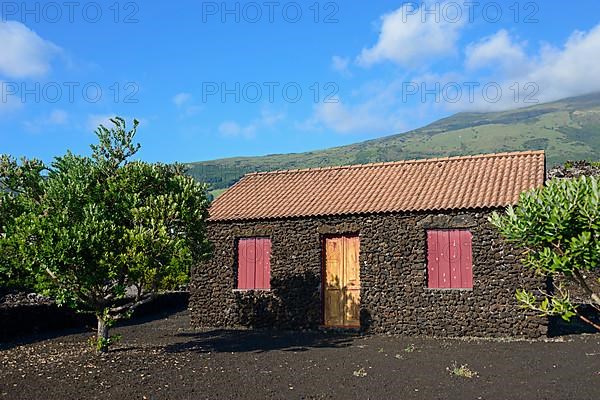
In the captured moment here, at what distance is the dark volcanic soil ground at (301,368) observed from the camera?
28.9 ft

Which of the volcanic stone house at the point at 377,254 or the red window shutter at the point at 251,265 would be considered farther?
the red window shutter at the point at 251,265

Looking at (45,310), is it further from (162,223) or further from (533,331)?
(533,331)

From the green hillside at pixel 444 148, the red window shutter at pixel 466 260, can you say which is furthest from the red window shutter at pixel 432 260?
the green hillside at pixel 444 148

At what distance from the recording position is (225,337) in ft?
50.1

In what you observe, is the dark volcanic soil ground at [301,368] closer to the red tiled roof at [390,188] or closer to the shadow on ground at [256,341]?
the shadow on ground at [256,341]

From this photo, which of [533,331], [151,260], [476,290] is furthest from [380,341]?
[151,260]

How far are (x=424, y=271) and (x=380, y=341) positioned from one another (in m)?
2.19

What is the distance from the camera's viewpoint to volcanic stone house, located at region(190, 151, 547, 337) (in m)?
14.4

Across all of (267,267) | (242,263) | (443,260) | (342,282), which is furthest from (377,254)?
(242,263)

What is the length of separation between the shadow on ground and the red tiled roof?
10.8 ft

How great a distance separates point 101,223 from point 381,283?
762cm

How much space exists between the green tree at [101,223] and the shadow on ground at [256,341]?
208cm

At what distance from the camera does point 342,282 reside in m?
16.3

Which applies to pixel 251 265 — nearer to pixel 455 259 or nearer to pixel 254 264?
pixel 254 264
